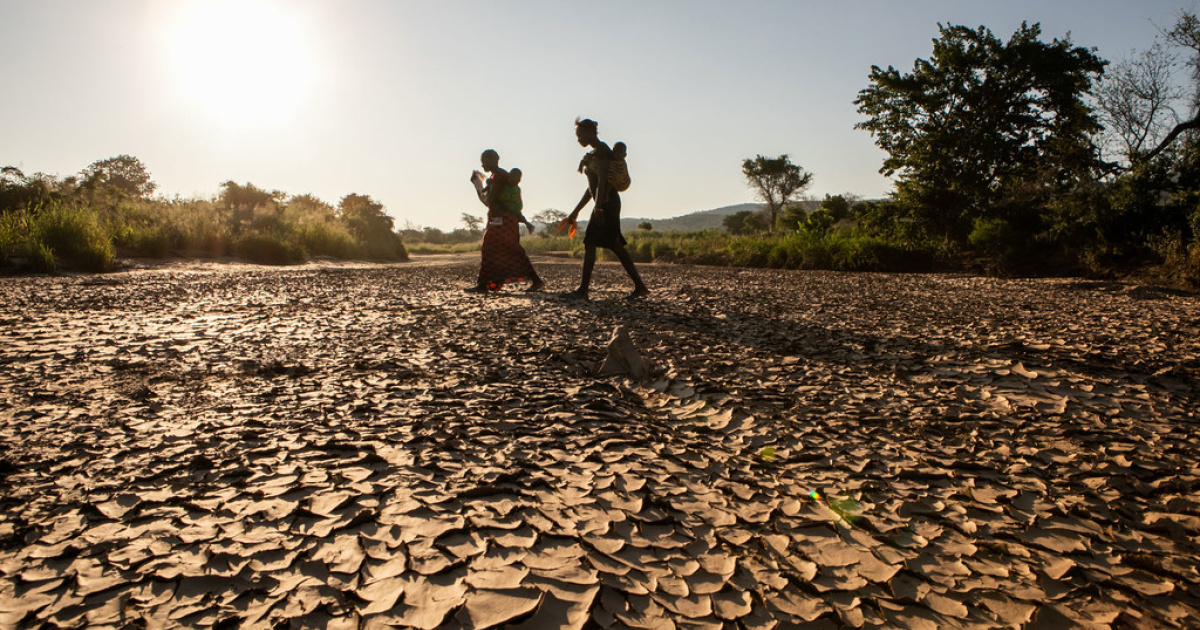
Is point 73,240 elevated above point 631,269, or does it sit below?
above

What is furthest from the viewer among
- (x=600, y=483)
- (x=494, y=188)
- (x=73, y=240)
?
(x=73, y=240)

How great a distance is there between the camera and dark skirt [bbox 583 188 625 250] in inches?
252

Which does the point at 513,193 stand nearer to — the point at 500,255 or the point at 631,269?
the point at 500,255

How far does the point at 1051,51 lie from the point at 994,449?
41.8ft

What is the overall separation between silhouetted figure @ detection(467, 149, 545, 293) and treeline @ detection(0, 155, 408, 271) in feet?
20.5

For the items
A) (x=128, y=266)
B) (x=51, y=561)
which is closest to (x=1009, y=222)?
(x=51, y=561)

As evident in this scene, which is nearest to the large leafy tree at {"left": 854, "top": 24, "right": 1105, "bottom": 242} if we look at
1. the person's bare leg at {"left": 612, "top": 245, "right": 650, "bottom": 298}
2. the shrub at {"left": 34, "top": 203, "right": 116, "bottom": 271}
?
the person's bare leg at {"left": 612, "top": 245, "right": 650, "bottom": 298}

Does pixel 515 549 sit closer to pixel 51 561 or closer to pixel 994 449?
pixel 51 561

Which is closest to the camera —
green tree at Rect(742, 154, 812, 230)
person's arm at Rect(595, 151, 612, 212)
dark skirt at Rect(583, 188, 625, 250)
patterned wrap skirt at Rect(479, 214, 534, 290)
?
person's arm at Rect(595, 151, 612, 212)

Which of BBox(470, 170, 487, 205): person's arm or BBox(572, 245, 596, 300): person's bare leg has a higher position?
BBox(470, 170, 487, 205): person's arm

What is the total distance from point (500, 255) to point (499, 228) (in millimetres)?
325

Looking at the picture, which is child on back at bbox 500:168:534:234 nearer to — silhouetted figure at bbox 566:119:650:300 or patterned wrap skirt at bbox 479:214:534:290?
patterned wrap skirt at bbox 479:214:534:290

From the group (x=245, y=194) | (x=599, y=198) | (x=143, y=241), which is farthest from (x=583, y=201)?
(x=245, y=194)

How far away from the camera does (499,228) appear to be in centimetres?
741
